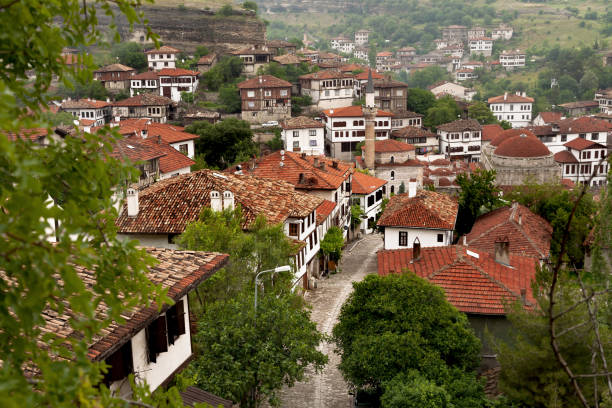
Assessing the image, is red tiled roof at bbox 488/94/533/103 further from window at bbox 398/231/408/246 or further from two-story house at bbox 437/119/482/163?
window at bbox 398/231/408/246

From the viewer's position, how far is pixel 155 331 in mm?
11266

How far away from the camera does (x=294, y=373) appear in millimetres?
15164

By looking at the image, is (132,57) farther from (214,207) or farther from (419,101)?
(214,207)

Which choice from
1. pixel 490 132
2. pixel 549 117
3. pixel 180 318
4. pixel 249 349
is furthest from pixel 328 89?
pixel 180 318

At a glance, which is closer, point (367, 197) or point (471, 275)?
point (471, 275)

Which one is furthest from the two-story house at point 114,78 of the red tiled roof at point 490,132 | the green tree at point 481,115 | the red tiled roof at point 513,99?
the red tiled roof at point 513,99

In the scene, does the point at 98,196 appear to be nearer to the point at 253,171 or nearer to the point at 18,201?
the point at 18,201

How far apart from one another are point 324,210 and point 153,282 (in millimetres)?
24645

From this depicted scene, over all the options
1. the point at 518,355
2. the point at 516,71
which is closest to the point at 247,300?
the point at 518,355

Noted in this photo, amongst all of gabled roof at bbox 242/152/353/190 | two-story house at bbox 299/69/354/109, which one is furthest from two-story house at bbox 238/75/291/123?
gabled roof at bbox 242/152/353/190

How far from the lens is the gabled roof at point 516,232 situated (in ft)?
97.5

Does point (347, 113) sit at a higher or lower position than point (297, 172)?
lower

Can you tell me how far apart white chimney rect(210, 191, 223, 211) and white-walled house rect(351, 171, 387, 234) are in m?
21.8

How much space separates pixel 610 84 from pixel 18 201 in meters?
159
